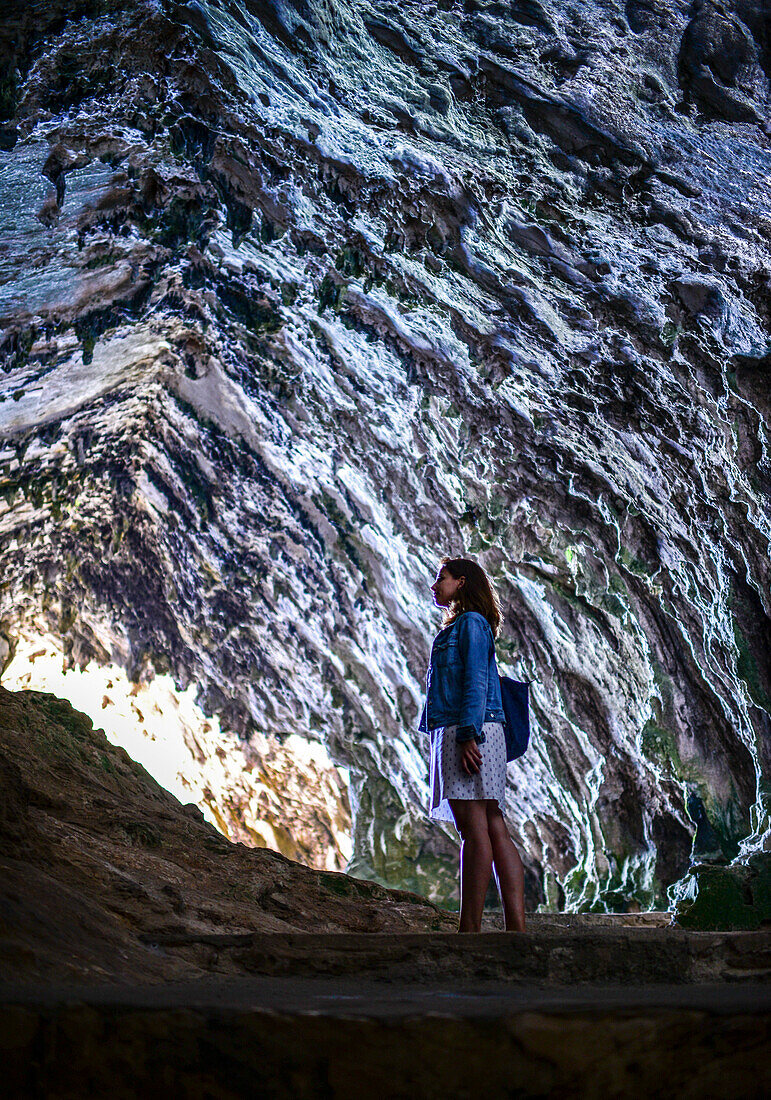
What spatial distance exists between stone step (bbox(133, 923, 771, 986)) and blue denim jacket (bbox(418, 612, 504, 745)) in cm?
98

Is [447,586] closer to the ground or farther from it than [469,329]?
closer to the ground

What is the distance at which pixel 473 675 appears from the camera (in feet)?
10.5

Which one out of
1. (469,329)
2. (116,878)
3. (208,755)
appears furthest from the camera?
(208,755)

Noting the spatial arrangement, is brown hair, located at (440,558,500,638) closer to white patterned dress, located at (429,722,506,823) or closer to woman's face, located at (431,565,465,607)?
woman's face, located at (431,565,465,607)

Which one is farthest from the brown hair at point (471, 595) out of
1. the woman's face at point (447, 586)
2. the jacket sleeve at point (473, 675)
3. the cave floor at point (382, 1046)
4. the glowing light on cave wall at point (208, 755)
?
the glowing light on cave wall at point (208, 755)

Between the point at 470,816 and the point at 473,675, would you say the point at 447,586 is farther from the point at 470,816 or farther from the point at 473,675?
the point at 470,816

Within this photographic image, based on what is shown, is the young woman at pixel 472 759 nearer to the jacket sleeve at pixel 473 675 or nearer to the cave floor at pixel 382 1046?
the jacket sleeve at pixel 473 675

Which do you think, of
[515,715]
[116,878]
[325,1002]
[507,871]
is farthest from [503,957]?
[116,878]

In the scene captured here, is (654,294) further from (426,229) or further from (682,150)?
(426,229)

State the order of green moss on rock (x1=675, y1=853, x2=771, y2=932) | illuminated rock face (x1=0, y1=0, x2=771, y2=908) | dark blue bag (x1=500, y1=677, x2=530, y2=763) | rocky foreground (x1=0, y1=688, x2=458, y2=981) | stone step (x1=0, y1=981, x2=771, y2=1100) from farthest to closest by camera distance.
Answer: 1. illuminated rock face (x1=0, y1=0, x2=771, y2=908)
2. green moss on rock (x1=675, y1=853, x2=771, y2=932)
3. dark blue bag (x1=500, y1=677, x2=530, y2=763)
4. rocky foreground (x1=0, y1=688, x2=458, y2=981)
5. stone step (x1=0, y1=981, x2=771, y2=1100)

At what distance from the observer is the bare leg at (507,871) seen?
3.04 m

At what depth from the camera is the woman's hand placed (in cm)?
312

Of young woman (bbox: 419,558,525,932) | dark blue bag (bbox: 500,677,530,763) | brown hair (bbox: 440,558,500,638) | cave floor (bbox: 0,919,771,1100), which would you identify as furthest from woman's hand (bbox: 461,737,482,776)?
cave floor (bbox: 0,919,771,1100)

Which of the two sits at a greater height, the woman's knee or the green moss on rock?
the woman's knee
